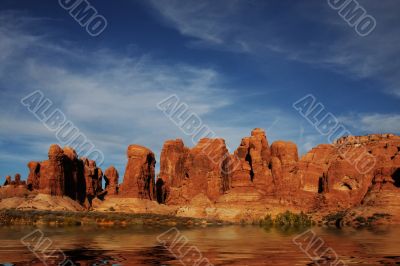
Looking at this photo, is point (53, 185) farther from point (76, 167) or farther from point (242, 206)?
point (242, 206)

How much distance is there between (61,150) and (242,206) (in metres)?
69.2

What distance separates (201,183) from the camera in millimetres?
166375

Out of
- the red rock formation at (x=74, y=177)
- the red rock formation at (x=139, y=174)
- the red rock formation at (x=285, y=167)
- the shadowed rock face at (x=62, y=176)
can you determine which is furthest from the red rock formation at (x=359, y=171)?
the shadowed rock face at (x=62, y=176)

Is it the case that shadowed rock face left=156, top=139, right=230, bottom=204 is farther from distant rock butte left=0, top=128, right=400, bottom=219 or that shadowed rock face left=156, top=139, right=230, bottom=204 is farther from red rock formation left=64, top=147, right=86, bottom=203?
red rock formation left=64, top=147, right=86, bottom=203

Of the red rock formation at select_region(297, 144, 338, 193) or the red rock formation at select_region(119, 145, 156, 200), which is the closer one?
the red rock formation at select_region(119, 145, 156, 200)

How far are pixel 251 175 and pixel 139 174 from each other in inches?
A: 1593

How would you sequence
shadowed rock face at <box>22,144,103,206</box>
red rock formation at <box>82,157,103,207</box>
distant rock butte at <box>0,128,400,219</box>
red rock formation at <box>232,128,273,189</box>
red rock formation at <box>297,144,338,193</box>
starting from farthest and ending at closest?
red rock formation at <box>82,157,103,207</box> → red rock formation at <box>297,144,338,193</box> → shadowed rock face at <box>22,144,103,206</box> → red rock formation at <box>232,128,273,189</box> → distant rock butte at <box>0,128,400,219</box>

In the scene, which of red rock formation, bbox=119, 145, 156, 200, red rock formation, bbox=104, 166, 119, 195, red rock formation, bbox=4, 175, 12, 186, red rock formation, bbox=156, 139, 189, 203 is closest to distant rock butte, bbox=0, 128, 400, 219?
red rock formation, bbox=119, 145, 156, 200

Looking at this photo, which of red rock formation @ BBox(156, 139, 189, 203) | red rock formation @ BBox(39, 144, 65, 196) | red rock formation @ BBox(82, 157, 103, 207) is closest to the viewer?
red rock formation @ BBox(39, 144, 65, 196)

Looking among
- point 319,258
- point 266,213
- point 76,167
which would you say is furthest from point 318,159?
point 319,258

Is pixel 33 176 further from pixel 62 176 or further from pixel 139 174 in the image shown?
pixel 139 174

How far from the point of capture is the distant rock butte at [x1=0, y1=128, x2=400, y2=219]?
14475cm

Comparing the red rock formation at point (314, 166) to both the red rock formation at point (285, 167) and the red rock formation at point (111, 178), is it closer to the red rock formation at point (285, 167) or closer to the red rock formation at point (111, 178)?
the red rock formation at point (285, 167)

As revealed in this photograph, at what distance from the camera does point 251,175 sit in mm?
154625
